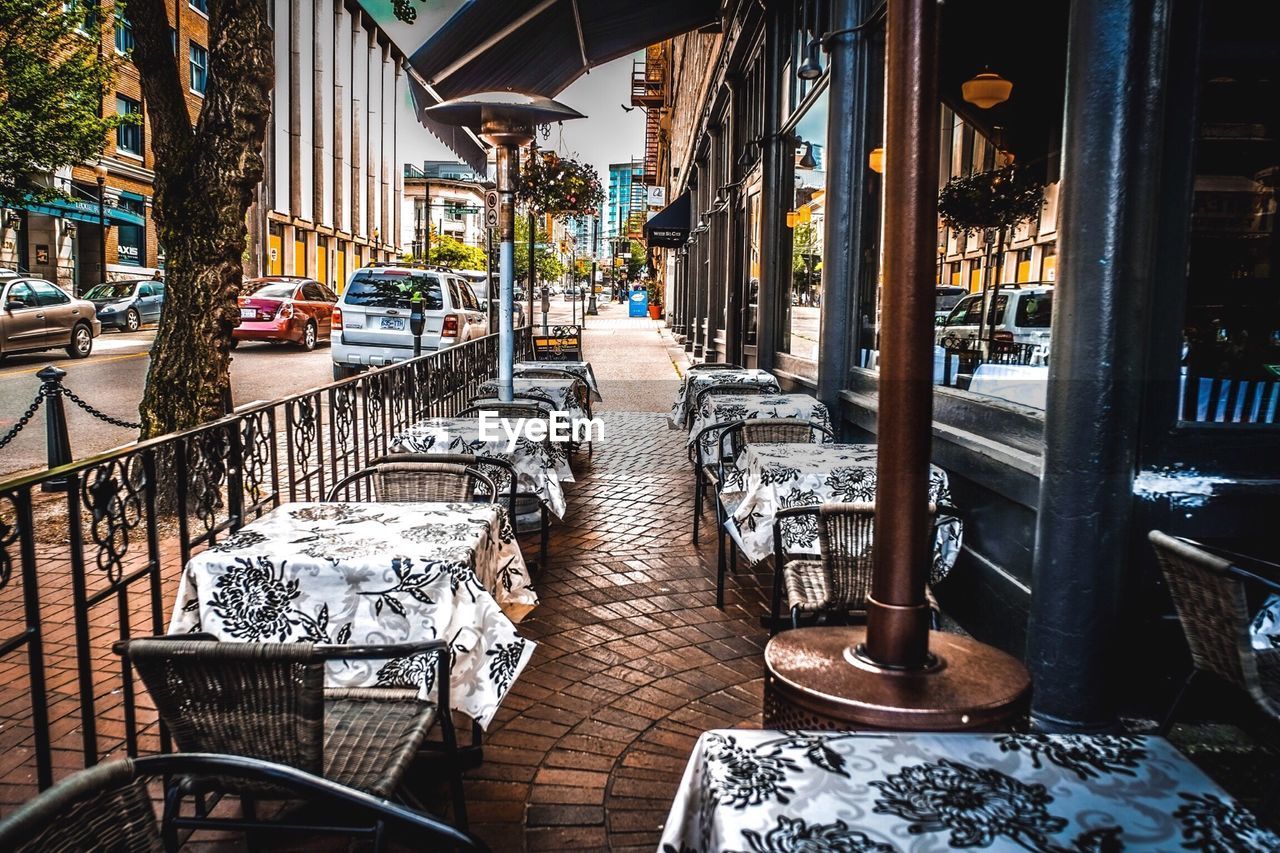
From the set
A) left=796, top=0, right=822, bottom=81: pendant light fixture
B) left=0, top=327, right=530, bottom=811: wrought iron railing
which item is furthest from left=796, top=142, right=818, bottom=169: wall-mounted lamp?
left=0, top=327, right=530, bottom=811: wrought iron railing

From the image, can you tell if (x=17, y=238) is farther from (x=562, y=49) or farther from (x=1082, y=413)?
(x=1082, y=413)

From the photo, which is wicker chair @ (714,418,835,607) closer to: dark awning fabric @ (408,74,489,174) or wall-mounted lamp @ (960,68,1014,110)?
wall-mounted lamp @ (960,68,1014,110)

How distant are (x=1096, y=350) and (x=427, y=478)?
3024 mm

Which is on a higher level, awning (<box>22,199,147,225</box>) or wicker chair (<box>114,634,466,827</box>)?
awning (<box>22,199,147,225</box>)

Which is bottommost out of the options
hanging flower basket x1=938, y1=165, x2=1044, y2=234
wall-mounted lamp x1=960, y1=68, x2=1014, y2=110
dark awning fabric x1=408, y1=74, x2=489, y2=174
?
hanging flower basket x1=938, y1=165, x2=1044, y2=234

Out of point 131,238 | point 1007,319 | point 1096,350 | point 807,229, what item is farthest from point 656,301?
point 1096,350

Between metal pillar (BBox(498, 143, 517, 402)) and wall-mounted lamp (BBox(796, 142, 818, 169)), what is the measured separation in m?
3.56

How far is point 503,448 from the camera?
6004 millimetres

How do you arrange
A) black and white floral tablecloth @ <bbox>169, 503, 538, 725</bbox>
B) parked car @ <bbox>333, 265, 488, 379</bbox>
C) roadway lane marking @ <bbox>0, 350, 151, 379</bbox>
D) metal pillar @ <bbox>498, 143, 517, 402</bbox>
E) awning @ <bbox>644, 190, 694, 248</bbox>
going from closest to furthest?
black and white floral tablecloth @ <bbox>169, 503, 538, 725</bbox>
metal pillar @ <bbox>498, 143, 517, 402</bbox>
parked car @ <bbox>333, 265, 488, 379</bbox>
roadway lane marking @ <bbox>0, 350, 151, 379</bbox>
awning @ <bbox>644, 190, 694, 248</bbox>

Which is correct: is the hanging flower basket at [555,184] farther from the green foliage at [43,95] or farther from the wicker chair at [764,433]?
the wicker chair at [764,433]

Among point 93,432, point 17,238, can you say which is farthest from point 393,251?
point 93,432

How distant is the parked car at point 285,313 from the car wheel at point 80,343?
2723mm

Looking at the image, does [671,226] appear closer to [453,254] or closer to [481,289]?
[481,289]

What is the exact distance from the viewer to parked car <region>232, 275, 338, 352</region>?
819 inches
